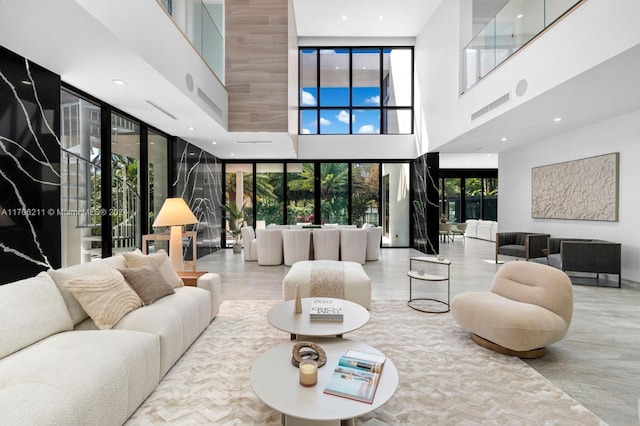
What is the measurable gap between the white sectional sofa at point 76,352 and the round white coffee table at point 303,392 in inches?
29.3

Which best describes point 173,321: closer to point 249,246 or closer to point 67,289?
point 67,289

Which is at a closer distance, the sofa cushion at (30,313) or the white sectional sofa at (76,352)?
the white sectional sofa at (76,352)

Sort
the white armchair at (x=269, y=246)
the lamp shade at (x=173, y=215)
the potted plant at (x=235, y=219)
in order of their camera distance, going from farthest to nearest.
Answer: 1. the potted plant at (x=235, y=219)
2. the white armchair at (x=269, y=246)
3. the lamp shade at (x=173, y=215)

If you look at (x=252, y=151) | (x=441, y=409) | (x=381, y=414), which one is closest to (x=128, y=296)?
(x=381, y=414)

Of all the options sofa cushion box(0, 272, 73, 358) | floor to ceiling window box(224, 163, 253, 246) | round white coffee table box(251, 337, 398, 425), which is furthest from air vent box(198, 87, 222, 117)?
floor to ceiling window box(224, 163, 253, 246)

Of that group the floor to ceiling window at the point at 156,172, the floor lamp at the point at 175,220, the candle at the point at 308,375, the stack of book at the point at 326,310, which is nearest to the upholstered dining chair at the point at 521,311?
the stack of book at the point at 326,310

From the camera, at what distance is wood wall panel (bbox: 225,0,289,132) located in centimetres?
580

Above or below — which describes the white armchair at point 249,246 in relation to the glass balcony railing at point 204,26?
below

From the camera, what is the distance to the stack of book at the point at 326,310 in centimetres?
237

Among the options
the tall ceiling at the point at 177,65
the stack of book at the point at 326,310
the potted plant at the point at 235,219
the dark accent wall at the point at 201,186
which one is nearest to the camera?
the stack of book at the point at 326,310

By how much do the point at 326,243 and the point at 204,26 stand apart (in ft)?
14.7

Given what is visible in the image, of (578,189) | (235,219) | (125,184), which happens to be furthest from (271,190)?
(578,189)

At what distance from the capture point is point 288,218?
9445mm

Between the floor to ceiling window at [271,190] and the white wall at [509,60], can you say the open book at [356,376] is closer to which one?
the white wall at [509,60]
